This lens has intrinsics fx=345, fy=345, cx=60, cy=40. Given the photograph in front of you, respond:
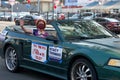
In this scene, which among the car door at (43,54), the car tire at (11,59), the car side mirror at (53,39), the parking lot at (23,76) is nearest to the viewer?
the car door at (43,54)

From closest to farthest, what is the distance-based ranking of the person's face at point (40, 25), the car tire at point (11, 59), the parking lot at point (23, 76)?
the parking lot at point (23, 76) → the person's face at point (40, 25) → the car tire at point (11, 59)

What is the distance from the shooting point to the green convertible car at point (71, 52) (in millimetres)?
5906

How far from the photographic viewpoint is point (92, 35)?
7094 millimetres

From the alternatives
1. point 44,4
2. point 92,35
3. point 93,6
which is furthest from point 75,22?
point 44,4

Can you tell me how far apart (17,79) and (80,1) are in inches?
2913

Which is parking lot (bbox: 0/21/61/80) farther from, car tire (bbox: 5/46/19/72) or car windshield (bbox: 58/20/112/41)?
car windshield (bbox: 58/20/112/41)

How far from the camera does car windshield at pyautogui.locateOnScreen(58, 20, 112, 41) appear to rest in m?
6.97

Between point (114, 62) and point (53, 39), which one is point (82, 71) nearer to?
point (114, 62)

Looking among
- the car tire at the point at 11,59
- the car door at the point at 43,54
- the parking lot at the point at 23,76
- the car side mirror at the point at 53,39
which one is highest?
the car side mirror at the point at 53,39

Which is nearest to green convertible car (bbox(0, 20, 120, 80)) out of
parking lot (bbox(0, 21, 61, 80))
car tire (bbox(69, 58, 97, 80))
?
car tire (bbox(69, 58, 97, 80))

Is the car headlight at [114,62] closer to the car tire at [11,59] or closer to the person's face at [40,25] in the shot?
the person's face at [40,25]

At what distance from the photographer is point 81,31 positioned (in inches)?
279

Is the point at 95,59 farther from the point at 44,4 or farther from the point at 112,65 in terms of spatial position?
the point at 44,4

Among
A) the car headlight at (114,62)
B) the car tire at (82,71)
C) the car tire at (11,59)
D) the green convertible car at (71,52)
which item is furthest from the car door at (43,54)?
the car headlight at (114,62)
